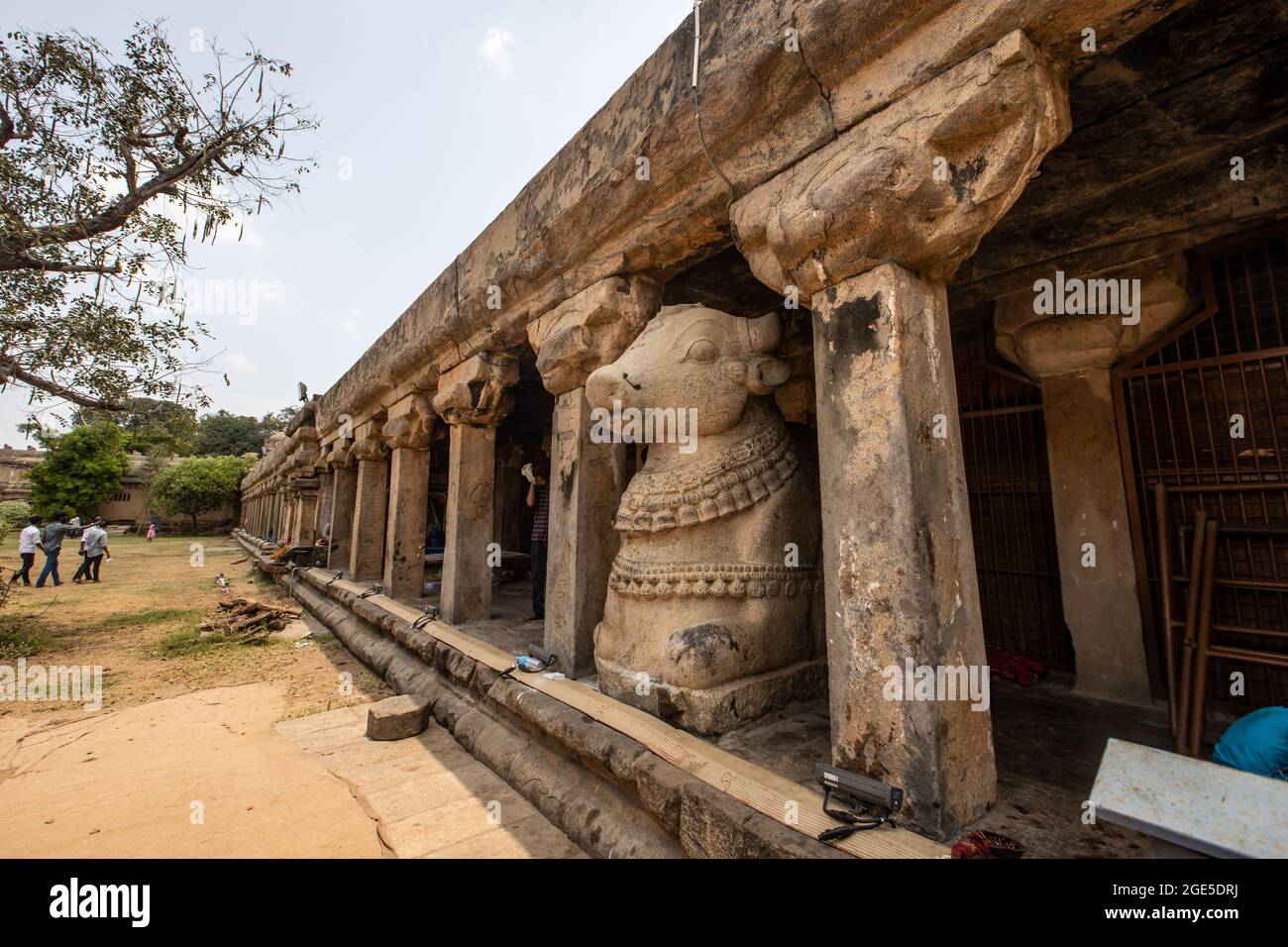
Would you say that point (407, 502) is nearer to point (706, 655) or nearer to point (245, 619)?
point (245, 619)

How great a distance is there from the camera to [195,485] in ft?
91.2

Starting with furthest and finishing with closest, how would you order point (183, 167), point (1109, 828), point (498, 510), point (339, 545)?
point (498, 510)
point (339, 545)
point (183, 167)
point (1109, 828)

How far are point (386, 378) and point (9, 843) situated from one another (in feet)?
14.5

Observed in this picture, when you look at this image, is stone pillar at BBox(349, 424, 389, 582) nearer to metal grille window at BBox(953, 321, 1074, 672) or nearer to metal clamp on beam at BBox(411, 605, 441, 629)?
metal clamp on beam at BBox(411, 605, 441, 629)

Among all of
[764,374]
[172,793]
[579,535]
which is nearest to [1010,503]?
[764,374]

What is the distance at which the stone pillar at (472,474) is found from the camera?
443cm

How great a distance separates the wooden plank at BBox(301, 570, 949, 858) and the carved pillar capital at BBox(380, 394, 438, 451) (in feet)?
11.0

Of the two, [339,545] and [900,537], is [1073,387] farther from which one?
[339,545]

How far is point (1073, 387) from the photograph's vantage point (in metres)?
3.06

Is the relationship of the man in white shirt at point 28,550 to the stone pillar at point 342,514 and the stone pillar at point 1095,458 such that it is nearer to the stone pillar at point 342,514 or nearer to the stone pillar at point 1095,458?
the stone pillar at point 342,514

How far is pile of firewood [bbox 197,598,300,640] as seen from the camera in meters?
6.03

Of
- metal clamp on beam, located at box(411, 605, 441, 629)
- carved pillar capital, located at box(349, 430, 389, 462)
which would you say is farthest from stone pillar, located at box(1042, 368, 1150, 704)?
carved pillar capital, located at box(349, 430, 389, 462)
